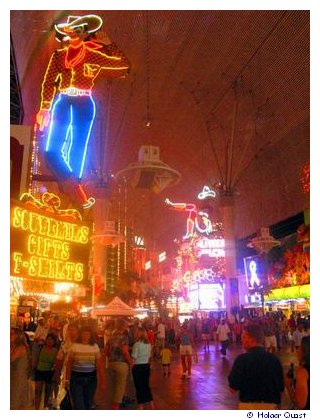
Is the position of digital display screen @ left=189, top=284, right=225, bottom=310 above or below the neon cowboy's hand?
below

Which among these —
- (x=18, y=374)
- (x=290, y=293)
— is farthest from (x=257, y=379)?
(x=290, y=293)

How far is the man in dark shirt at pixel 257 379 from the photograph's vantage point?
5.15 metres

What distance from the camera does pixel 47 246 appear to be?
722cm

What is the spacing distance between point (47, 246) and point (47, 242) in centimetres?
6

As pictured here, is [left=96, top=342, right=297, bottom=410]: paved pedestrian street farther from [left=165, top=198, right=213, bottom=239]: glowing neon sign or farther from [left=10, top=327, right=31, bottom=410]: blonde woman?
[left=165, top=198, right=213, bottom=239]: glowing neon sign

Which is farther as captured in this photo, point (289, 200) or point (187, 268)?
point (187, 268)

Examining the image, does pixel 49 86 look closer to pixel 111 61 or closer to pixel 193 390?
pixel 111 61

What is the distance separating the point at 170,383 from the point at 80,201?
18.8 ft

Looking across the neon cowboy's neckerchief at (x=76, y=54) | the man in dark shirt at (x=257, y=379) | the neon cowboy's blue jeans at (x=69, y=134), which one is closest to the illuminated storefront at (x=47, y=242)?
the neon cowboy's blue jeans at (x=69, y=134)

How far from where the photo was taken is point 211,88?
29.0 m

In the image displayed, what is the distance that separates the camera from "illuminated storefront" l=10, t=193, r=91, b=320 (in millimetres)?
6609

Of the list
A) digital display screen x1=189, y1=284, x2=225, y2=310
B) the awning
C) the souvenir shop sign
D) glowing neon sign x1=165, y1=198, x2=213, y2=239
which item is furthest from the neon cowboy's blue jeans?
glowing neon sign x1=165, y1=198, x2=213, y2=239

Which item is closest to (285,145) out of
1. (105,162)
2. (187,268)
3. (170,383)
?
(105,162)

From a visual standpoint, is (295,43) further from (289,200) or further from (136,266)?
(136,266)
